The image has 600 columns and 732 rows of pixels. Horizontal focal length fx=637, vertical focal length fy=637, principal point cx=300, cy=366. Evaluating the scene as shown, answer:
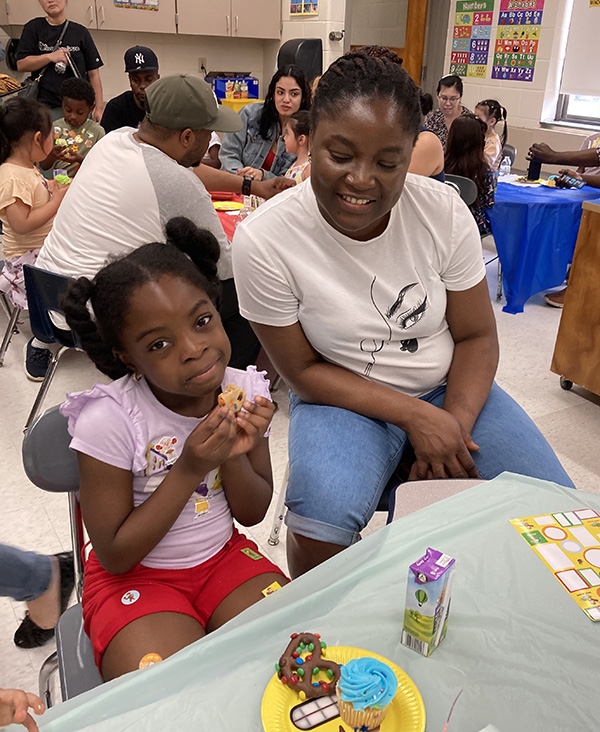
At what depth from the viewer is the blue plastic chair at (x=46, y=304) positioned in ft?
7.50

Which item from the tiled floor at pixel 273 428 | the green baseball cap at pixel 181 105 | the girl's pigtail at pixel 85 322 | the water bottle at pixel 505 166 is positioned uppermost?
the green baseball cap at pixel 181 105

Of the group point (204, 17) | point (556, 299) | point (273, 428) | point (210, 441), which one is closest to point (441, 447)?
point (210, 441)

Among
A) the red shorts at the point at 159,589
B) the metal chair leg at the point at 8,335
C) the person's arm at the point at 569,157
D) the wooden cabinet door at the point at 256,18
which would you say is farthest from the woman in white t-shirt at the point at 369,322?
the wooden cabinet door at the point at 256,18

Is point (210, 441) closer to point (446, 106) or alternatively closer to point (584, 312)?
point (584, 312)

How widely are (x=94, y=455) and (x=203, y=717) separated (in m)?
0.52

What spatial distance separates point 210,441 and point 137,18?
609 cm

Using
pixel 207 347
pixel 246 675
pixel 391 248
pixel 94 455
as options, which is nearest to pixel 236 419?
pixel 207 347

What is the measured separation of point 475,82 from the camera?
6203 millimetres

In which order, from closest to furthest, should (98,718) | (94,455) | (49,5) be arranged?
(98,718) < (94,455) < (49,5)

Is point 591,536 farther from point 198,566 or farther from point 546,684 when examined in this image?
point 198,566

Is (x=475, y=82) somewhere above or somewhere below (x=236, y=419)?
above

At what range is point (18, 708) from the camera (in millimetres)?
710

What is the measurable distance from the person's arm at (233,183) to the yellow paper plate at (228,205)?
73 mm

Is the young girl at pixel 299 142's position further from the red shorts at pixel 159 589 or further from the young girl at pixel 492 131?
the red shorts at pixel 159 589
